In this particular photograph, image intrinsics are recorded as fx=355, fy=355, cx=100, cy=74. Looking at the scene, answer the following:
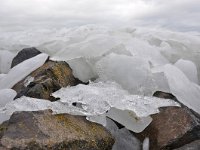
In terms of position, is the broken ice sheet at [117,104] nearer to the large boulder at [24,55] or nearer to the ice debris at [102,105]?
the ice debris at [102,105]

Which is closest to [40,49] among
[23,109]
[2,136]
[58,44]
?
[58,44]

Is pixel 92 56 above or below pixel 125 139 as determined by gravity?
above

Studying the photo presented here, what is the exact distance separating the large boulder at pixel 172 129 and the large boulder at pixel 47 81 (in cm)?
81

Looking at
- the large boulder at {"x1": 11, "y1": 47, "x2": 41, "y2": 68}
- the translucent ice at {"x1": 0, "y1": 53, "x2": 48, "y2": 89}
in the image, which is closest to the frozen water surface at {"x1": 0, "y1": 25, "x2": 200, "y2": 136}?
the translucent ice at {"x1": 0, "y1": 53, "x2": 48, "y2": 89}

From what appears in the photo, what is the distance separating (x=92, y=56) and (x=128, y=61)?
0.39 metres

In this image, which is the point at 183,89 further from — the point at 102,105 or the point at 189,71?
the point at 102,105

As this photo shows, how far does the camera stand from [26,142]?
204 cm

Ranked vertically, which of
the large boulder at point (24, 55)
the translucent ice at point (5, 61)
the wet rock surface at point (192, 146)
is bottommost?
the translucent ice at point (5, 61)

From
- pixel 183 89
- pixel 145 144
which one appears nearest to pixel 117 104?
pixel 145 144

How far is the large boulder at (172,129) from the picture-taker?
2482 mm

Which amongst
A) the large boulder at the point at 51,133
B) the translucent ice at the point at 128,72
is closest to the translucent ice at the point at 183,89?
the translucent ice at the point at 128,72

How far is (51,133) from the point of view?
218cm

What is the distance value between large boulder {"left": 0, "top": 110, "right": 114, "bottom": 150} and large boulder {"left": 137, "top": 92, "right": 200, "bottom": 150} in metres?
0.35

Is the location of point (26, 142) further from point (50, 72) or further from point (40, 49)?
point (40, 49)
